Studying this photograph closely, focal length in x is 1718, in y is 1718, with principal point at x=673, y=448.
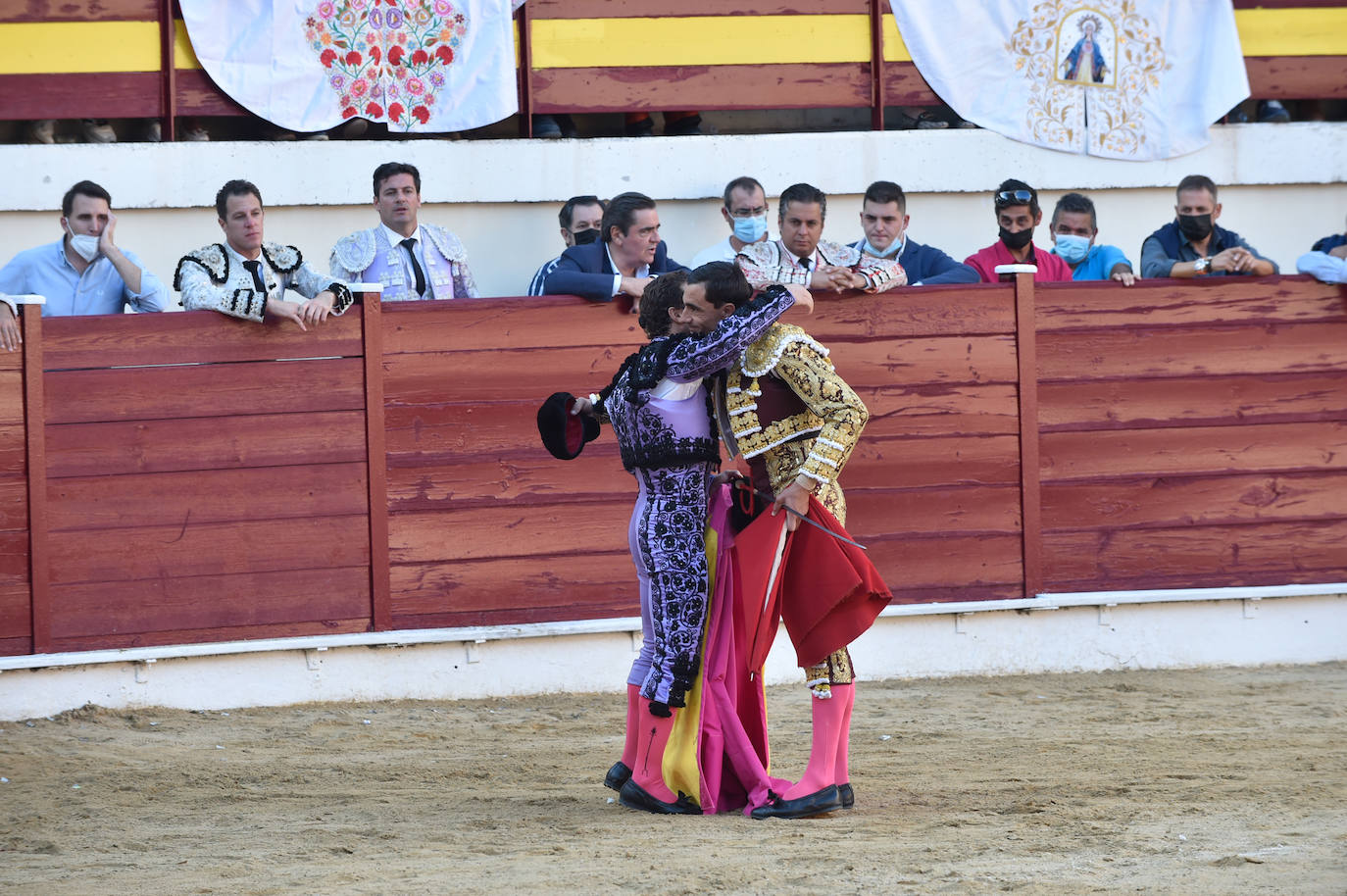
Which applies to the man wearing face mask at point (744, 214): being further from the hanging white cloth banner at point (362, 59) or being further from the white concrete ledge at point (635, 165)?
the hanging white cloth banner at point (362, 59)

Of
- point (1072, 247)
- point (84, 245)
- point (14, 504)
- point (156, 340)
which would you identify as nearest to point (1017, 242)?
point (1072, 247)

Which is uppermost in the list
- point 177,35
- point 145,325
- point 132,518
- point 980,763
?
point 177,35

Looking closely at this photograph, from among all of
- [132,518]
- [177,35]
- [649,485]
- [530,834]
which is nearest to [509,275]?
[177,35]

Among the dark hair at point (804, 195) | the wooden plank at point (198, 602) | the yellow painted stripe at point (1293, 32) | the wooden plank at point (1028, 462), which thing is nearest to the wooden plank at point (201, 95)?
the wooden plank at point (198, 602)

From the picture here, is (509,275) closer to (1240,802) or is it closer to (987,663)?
(987,663)

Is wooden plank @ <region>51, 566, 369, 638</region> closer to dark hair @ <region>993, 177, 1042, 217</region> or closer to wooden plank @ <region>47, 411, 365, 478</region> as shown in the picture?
wooden plank @ <region>47, 411, 365, 478</region>

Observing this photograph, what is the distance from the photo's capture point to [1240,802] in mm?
4352

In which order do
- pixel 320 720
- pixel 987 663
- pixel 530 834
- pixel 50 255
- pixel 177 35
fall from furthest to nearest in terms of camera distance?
1. pixel 177 35
2. pixel 987 663
3. pixel 50 255
4. pixel 320 720
5. pixel 530 834

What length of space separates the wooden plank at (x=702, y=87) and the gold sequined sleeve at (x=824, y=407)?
3918 mm

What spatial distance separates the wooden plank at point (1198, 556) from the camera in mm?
6672

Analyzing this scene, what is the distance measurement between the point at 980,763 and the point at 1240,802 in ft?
2.86

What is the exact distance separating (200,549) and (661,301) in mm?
2311

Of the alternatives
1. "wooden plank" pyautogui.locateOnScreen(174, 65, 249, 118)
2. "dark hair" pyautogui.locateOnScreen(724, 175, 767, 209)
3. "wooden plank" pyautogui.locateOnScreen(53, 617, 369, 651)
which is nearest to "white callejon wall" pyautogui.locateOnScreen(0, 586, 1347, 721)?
"wooden plank" pyautogui.locateOnScreen(53, 617, 369, 651)

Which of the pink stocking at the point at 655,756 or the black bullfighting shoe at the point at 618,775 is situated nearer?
the pink stocking at the point at 655,756
